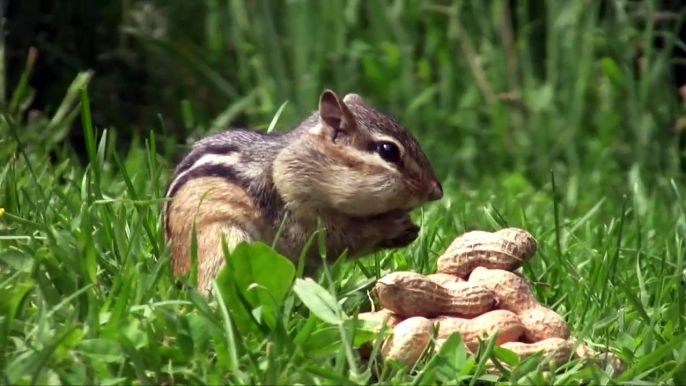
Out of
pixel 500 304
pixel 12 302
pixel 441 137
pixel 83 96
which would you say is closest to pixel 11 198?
pixel 83 96

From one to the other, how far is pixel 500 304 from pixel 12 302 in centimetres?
121

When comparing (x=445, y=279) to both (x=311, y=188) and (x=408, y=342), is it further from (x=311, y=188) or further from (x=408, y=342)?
(x=311, y=188)

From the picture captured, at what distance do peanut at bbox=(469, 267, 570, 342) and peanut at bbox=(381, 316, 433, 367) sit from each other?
0.28 meters

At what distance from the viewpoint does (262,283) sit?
2939 millimetres

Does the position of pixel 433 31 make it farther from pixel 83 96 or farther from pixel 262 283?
pixel 262 283

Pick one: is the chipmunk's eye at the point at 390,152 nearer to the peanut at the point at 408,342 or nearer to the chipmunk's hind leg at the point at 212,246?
the chipmunk's hind leg at the point at 212,246

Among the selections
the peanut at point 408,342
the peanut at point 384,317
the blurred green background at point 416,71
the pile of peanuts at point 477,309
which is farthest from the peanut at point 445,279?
the blurred green background at point 416,71

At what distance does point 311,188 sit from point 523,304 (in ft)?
2.56

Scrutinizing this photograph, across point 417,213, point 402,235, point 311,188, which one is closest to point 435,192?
point 402,235

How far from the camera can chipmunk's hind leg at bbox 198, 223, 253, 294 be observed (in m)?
3.27

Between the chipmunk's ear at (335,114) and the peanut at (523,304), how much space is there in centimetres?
73

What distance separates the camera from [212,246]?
3320 millimetres

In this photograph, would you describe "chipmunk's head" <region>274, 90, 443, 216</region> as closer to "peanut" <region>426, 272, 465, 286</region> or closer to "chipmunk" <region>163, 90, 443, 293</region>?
"chipmunk" <region>163, 90, 443, 293</region>

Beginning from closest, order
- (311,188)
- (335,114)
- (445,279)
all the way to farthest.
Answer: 1. (445,279)
2. (311,188)
3. (335,114)
